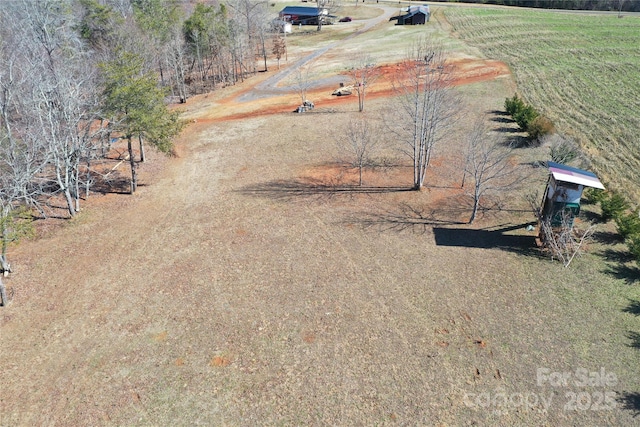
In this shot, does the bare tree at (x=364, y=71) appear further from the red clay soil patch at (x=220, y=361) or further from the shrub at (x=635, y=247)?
the red clay soil patch at (x=220, y=361)

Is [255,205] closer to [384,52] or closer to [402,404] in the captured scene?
[402,404]

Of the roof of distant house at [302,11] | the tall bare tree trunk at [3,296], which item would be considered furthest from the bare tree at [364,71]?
the roof of distant house at [302,11]

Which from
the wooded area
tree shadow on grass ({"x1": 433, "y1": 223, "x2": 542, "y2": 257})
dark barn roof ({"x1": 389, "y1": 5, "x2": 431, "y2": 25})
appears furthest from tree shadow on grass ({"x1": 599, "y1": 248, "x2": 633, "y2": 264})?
dark barn roof ({"x1": 389, "y1": 5, "x2": 431, "y2": 25})

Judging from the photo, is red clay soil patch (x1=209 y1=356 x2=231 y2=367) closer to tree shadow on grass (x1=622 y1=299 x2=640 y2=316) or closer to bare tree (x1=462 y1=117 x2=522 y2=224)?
bare tree (x1=462 y1=117 x2=522 y2=224)

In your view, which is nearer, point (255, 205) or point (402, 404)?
point (402, 404)

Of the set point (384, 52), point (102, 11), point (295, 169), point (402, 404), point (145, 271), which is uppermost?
point (102, 11)

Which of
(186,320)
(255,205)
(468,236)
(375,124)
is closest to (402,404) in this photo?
(186,320)
